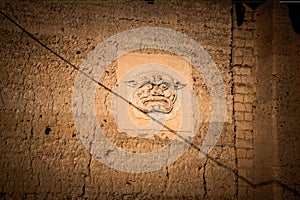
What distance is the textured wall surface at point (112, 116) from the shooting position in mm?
4094

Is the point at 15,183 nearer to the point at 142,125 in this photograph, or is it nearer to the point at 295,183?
the point at 142,125

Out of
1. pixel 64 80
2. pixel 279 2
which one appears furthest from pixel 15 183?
pixel 279 2

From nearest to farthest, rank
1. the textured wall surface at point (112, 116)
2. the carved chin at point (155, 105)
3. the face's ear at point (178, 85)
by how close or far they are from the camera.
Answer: the textured wall surface at point (112, 116), the carved chin at point (155, 105), the face's ear at point (178, 85)

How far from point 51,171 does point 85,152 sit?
0.46 meters

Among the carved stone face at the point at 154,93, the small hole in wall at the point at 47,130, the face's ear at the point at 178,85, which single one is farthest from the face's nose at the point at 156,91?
the small hole in wall at the point at 47,130

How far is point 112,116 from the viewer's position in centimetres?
434

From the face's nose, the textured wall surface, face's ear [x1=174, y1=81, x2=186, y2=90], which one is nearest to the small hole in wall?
the textured wall surface

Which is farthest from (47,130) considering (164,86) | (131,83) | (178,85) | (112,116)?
(178,85)

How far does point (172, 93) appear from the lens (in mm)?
4508

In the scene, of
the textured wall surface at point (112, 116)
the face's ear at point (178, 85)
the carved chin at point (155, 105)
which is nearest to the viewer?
the textured wall surface at point (112, 116)

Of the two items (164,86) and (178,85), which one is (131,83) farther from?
(178,85)

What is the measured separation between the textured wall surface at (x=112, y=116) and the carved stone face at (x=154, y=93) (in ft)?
1.06

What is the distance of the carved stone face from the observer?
14.5ft

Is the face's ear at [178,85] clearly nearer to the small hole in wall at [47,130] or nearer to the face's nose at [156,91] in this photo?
the face's nose at [156,91]
